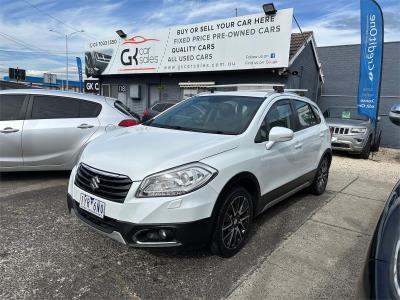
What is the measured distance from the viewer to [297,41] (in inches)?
581

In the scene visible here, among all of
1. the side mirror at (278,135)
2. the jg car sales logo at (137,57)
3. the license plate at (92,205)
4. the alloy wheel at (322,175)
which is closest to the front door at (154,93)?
the jg car sales logo at (137,57)


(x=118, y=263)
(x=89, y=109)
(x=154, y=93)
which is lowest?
(x=118, y=263)

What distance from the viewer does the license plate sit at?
3055 millimetres

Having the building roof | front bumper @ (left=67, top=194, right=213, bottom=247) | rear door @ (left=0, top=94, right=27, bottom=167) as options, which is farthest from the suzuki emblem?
the building roof

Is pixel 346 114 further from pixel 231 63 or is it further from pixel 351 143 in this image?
pixel 231 63

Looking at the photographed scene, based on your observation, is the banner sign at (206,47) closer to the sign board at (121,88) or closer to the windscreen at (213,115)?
the sign board at (121,88)

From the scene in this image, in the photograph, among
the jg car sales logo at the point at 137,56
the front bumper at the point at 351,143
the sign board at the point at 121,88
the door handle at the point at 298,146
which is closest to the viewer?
the door handle at the point at 298,146

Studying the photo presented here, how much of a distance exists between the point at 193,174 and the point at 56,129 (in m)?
3.57

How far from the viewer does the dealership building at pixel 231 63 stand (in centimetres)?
1377

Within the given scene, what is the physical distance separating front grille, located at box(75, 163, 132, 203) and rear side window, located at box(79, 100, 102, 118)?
2908 mm

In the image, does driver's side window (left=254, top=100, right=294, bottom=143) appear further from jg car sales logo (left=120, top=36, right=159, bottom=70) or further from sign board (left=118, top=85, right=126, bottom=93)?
sign board (left=118, top=85, right=126, bottom=93)

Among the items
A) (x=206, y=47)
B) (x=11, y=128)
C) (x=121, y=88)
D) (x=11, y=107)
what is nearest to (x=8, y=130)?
(x=11, y=128)

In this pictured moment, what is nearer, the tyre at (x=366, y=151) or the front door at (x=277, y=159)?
the front door at (x=277, y=159)

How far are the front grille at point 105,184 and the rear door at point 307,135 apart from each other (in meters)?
2.50
